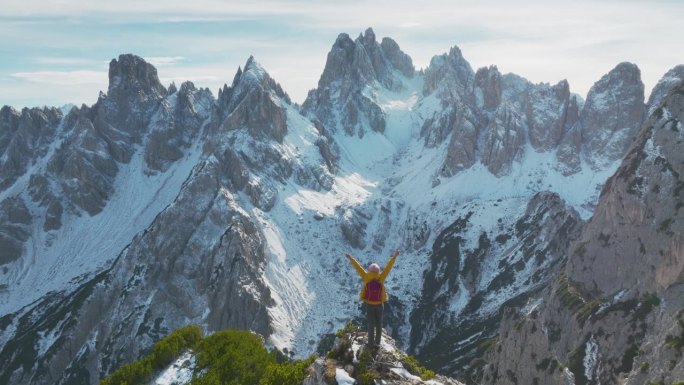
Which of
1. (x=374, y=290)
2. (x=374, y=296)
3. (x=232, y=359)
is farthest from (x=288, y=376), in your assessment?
(x=232, y=359)

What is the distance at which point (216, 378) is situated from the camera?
5819 cm

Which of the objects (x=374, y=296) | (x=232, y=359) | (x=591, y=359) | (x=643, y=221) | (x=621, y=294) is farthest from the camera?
(x=643, y=221)

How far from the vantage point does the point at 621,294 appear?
13188 cm

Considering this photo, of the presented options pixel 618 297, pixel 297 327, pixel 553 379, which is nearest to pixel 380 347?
pixel 553 379

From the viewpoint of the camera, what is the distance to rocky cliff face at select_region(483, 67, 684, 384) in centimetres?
10775

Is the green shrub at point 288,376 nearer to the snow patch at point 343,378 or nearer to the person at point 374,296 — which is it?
the snow patch at point 343,378

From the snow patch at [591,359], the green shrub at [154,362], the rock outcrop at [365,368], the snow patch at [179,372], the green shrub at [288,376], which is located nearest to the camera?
the rock outcrop at [365,368]

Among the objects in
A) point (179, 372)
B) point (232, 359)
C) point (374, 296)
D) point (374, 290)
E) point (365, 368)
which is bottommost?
point (179, 372)

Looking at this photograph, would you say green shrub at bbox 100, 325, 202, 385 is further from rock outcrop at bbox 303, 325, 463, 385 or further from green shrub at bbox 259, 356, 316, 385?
rock outcrop at bbox 303, 325, 463, 385

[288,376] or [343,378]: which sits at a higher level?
[343,378]

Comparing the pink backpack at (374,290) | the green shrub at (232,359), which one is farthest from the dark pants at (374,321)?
the green shrub at (232,359)

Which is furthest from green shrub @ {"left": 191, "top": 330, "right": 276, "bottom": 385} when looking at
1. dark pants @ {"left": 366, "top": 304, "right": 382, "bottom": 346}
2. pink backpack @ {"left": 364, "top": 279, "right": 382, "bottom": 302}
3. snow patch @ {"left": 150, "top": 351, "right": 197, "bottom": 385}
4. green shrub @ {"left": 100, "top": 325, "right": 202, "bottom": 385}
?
pink backpack @ {"left": 364, "top": 279, "right": 382, "bottom": 302}

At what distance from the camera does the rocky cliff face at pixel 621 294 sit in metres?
108

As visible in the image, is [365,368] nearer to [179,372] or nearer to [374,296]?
[374,296]
